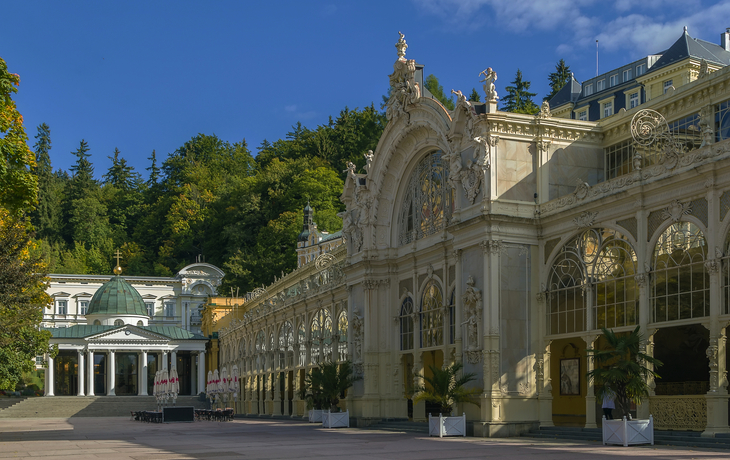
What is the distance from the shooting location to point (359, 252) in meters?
42.5

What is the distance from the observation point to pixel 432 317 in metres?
37.2

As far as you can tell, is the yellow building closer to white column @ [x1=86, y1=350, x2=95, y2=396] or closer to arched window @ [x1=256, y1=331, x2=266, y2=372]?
arched window @ [x1=256, y1=331, x2=266, y2=372]

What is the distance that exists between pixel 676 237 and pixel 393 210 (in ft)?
58.4

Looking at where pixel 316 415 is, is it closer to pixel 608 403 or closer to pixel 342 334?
pixel 342 334

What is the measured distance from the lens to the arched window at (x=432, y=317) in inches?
1441

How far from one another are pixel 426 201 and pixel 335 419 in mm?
10765

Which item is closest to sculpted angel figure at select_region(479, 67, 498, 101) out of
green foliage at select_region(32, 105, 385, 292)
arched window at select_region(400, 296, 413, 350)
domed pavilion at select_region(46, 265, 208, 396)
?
arched window at select_region(400, 296, 413, 350)

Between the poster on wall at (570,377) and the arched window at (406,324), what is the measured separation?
25.6ft

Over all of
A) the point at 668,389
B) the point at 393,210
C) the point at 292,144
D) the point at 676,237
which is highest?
the point at 292,144

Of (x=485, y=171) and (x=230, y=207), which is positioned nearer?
(x=485, y=171)

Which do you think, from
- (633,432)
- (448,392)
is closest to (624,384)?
(633,432)

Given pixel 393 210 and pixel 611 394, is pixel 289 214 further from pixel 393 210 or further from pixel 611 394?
pixel 611 394

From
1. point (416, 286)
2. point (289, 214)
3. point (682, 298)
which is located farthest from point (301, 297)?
point (289, 214)

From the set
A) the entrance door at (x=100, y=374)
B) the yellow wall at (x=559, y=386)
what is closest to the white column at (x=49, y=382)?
the entrance door at (x=100, y=374)
